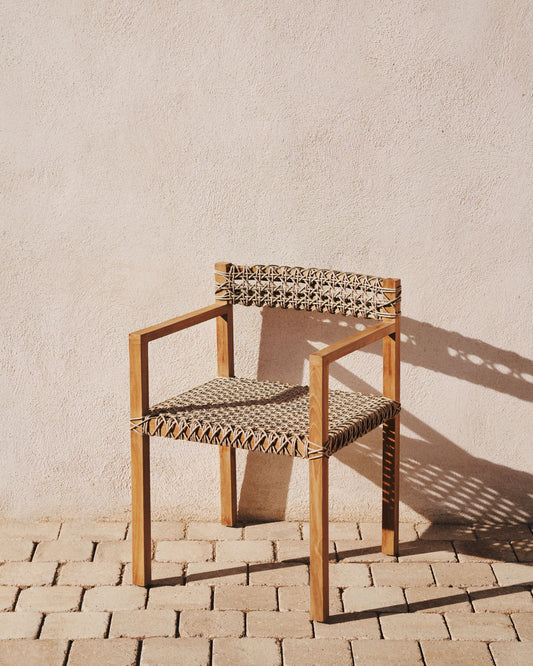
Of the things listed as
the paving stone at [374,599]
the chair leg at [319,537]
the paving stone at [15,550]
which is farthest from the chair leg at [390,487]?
the paving stone at [15,550]

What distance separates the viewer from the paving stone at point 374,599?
9.86 feet

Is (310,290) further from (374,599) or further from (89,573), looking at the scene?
(89,573)

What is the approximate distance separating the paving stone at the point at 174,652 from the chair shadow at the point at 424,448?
2.85 feet

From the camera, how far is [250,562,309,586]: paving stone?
316 centimetres

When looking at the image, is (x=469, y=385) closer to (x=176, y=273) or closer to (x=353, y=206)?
(x=353, y=206)

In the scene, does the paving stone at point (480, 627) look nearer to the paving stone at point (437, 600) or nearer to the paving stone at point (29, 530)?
the paving stone at point (437, 600)

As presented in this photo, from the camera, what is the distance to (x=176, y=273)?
348 centimetres

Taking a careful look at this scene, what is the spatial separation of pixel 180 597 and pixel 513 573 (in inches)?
42.7

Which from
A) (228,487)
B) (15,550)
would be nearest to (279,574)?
(228,487)

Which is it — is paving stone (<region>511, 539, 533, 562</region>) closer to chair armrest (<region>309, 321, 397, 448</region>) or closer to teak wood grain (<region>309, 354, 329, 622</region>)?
teak wood grain (<region>309, 354, 329, 622</region>)

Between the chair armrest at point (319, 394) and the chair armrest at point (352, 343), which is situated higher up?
the chair armrest at point (352, 343)

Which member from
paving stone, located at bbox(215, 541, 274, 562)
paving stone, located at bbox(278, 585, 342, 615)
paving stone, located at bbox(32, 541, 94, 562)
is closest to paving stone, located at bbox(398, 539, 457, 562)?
paving stone, located at bbox(278, 585, 342, 615)

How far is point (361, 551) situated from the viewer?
11.1 ft

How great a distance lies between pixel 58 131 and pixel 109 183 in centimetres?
25
